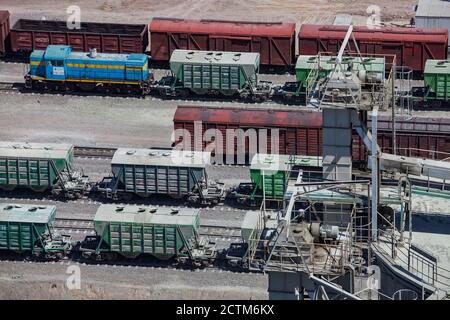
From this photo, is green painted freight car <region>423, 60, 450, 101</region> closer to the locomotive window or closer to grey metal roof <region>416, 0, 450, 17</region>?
grey metal roof <region>416, 0, 450, 17</region>

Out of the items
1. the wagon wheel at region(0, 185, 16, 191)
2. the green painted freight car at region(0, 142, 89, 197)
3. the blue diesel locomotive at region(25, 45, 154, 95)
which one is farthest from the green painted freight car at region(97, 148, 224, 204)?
the blue diesel locomotive at region(25, 45, 154, 95)

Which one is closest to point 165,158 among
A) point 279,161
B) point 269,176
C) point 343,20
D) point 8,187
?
point 269,176

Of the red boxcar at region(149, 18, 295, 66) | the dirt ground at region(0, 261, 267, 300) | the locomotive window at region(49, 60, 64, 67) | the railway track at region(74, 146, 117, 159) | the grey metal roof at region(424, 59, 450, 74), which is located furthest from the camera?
A: the red boxcar at region(149, 18, 295, 66)

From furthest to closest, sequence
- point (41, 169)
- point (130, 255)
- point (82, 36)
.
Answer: point (82, 36)
point (41, 169)
point (130, 255)

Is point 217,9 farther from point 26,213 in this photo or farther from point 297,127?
point 26,213

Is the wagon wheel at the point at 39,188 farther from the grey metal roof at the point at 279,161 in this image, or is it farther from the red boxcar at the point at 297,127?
the grey metal roof at the point at 279,161

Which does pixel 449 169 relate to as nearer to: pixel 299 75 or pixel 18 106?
pixel 299 75

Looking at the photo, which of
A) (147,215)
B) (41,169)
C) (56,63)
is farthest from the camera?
(56,63)
